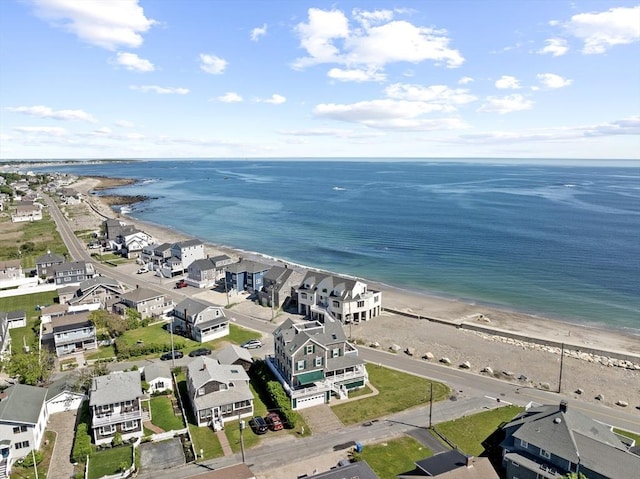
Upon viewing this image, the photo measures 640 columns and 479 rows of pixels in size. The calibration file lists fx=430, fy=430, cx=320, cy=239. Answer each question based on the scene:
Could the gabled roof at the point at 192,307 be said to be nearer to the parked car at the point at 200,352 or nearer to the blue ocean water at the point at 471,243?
the parked car at the point at 200,352

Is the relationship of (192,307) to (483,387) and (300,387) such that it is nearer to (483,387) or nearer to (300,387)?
(300,387)

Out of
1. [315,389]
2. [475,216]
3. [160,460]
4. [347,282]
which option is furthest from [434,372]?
[475,216]

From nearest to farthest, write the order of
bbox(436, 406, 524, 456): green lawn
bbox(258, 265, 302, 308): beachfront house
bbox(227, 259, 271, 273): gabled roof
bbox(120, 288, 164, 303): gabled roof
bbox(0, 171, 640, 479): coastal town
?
bbox(0, 171, 640, 479): coastal town
bbox(436, 406, 524, 456): green lawn
bbox(120, 288, 164, 303): gabled roof
bbox(258, 265, 302, 308): beachfront house
bbox(227, 259, 271, 273): gabled roof

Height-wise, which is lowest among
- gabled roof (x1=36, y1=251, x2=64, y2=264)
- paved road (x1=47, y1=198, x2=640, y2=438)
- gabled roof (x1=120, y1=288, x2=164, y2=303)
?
paved road (x1=47, y1=198, x2=640, y2=438)

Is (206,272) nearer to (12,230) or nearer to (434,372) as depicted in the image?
(434,372)

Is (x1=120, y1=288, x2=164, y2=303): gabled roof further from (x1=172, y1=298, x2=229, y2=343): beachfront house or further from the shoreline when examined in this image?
the shoreline

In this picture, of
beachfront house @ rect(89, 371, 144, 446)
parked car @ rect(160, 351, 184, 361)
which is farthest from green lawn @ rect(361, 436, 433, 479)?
parked car @ rect(160, 351, 184, 361)
